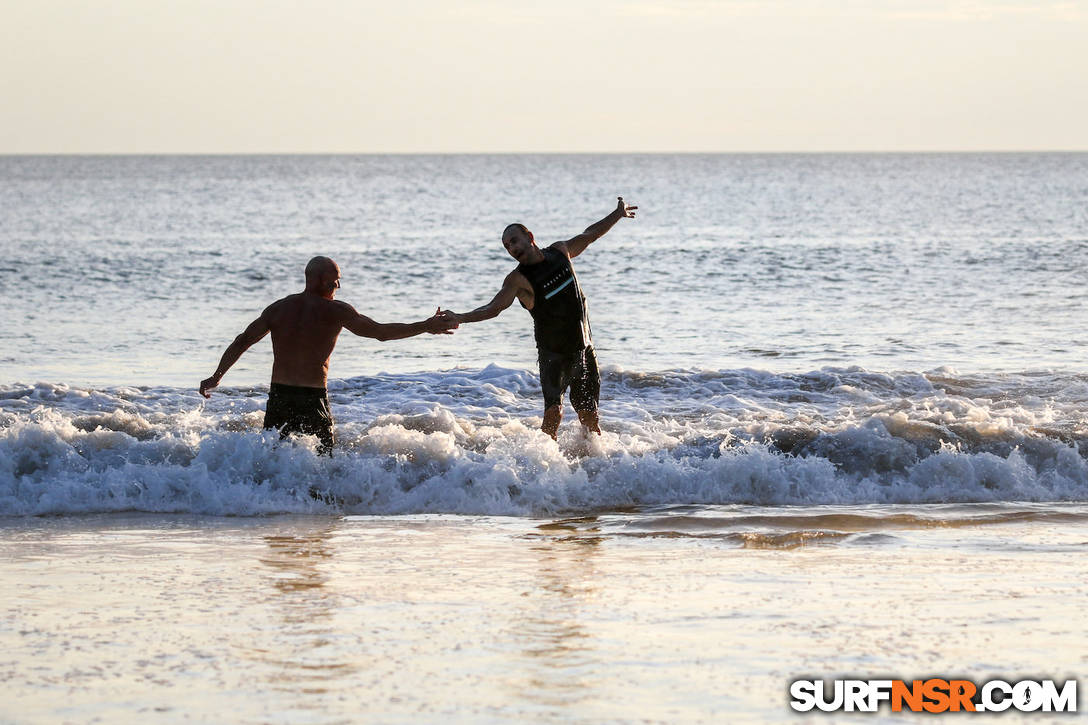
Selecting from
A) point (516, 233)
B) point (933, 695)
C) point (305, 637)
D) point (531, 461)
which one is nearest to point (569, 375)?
point (531, 461)

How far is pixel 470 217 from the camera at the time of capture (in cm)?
5209

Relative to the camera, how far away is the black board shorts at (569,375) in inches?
362

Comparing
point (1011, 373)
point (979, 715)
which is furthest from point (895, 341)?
point (979, 715)

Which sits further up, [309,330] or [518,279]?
[518,279]

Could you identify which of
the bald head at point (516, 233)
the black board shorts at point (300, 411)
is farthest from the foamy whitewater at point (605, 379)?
the bald head at point (516, 233)

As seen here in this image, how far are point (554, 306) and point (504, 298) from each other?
43 cm

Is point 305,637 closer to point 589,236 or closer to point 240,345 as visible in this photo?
point 240,345

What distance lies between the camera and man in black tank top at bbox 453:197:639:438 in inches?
350

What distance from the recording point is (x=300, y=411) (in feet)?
29.5

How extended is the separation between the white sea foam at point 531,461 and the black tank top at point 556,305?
0.90 meters

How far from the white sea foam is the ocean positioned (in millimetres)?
28

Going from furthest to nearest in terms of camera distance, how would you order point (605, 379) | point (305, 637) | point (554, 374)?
point (605, 379)
point (554, 374)
point (305, 637)

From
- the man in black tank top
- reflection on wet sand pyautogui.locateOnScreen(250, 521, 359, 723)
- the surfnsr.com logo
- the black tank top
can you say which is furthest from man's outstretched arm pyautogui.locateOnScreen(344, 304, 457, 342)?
the surfnsr.com logo

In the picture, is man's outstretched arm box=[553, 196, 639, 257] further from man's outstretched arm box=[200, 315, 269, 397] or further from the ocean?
man's outstretched arm box=[200, 315, 269, 397]
